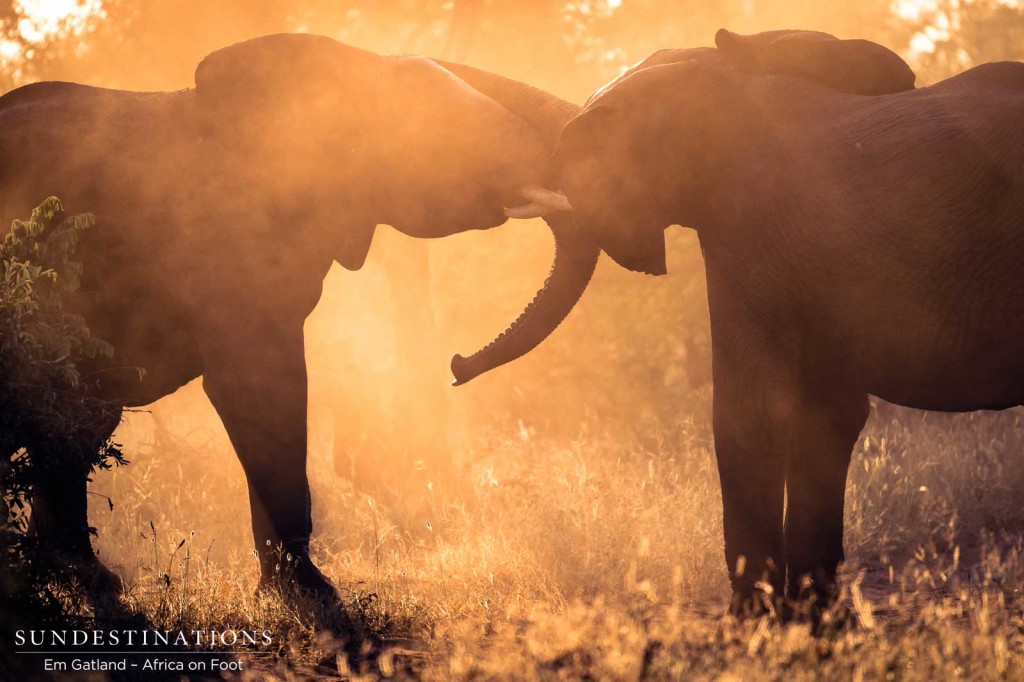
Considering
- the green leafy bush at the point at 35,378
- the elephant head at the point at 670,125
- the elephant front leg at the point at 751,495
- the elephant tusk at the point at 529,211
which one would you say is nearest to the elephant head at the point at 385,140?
the elephant tusk at the point at 529,211

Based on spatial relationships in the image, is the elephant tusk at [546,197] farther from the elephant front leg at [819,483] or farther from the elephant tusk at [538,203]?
the elephant front leg at [819,483]

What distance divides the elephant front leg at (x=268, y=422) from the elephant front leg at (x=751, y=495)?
233 centimetres

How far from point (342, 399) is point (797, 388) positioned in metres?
6.27

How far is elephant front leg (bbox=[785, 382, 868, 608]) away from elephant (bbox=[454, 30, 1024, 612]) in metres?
0.01

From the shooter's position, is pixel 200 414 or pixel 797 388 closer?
pixel 797 388

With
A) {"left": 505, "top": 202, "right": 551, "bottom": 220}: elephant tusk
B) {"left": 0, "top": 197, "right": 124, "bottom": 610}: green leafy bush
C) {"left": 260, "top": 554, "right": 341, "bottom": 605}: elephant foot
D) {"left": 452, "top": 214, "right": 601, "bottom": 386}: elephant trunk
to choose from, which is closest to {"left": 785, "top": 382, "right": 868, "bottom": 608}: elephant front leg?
{"left": 452, "top": 214, "right": 601, "bottom": 386}: elephant trunk

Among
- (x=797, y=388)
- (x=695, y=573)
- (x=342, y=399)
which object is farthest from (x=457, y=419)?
(x=797, y=388)

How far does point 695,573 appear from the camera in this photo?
738 centimetres

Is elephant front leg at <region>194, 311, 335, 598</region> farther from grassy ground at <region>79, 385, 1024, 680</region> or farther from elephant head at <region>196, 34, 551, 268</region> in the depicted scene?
elephant head at <region>196, 34, 551, 268</region>

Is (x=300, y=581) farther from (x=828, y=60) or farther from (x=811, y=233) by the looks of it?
(x=828, y=60)

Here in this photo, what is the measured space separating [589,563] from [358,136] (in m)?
2.98

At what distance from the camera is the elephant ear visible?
5.80 m

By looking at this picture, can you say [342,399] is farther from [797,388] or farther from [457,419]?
[797,388]

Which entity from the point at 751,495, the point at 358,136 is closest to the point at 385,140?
the point at 358,136
